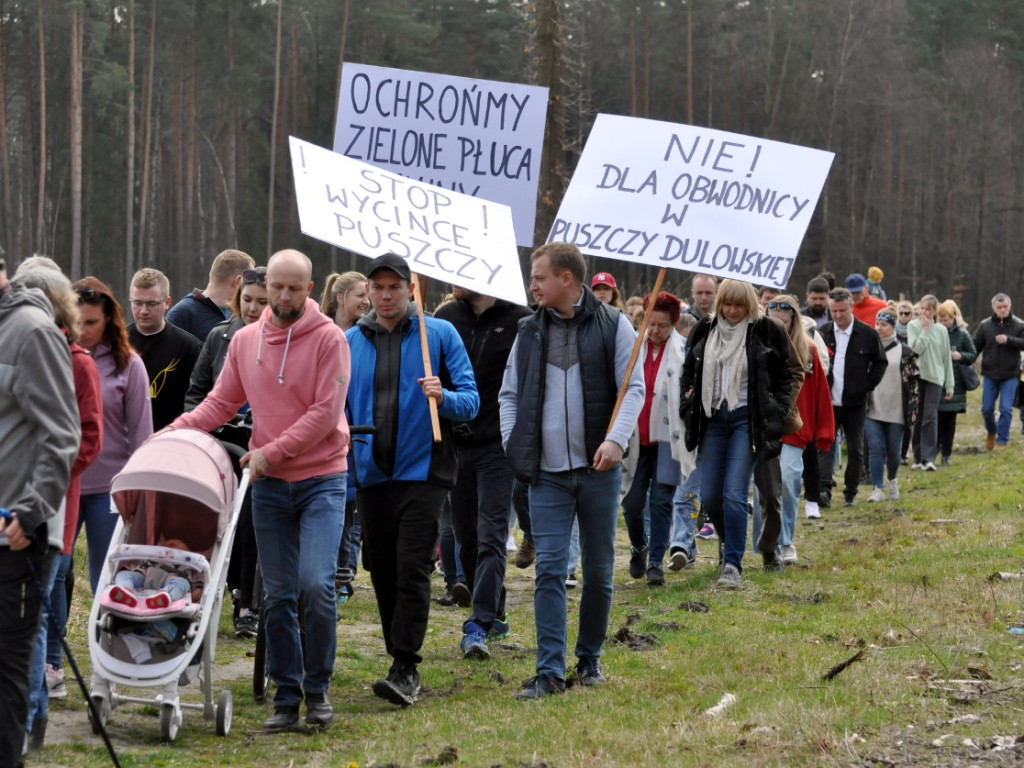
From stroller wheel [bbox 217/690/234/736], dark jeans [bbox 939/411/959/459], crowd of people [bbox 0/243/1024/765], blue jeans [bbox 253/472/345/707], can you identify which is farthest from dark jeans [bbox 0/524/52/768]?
dark jeans [bbox 939/411/959/459]

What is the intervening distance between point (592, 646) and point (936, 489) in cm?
1041

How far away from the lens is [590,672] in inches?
278

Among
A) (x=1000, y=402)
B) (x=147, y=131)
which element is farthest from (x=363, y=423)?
A: (x=147, y=131)

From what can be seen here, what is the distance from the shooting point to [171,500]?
6.24 metres

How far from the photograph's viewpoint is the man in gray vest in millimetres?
Answer: 6812

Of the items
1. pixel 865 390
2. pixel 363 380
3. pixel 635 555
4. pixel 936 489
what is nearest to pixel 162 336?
pixel 363 380

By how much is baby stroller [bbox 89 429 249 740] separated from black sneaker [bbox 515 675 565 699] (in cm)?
146

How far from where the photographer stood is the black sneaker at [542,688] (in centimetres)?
679

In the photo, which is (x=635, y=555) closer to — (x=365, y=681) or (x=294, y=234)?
(x=365, y=681)

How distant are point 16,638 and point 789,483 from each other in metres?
7.86

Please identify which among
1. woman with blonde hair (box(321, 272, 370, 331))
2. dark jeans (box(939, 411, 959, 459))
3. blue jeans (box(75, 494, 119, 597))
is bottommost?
dark jeans (box(939, 411, 959, 459))

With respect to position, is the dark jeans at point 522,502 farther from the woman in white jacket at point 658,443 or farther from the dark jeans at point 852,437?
the dark jeans at point 852,437

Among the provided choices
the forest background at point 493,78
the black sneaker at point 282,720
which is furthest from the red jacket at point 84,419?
the forest background at point 493,78

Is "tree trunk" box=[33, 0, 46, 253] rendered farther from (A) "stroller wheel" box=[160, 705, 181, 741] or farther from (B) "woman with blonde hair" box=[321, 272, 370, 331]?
(A) "stroller wheel" box=[160, 705, 181, 741]
